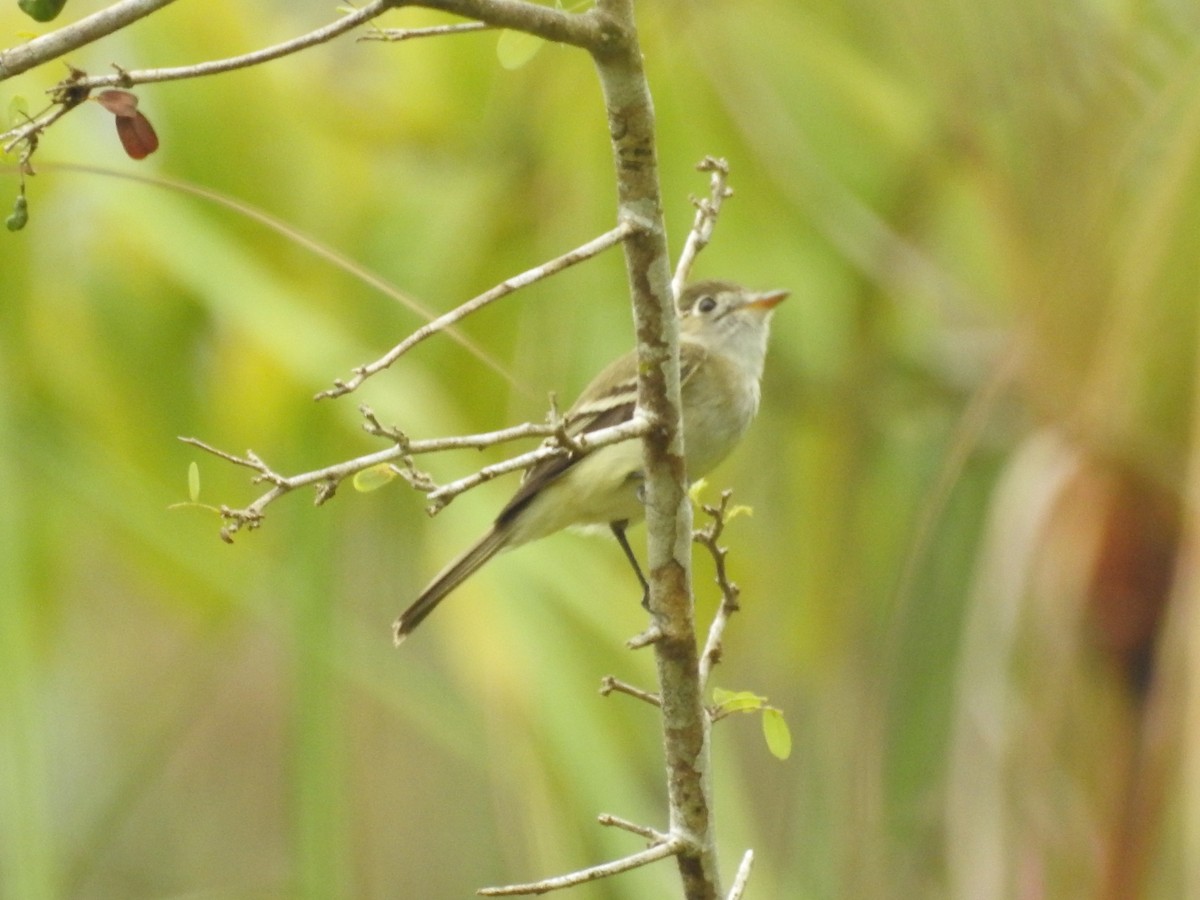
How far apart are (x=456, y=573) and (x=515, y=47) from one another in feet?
5.83

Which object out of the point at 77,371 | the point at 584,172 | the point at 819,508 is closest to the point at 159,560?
the point at 77,371

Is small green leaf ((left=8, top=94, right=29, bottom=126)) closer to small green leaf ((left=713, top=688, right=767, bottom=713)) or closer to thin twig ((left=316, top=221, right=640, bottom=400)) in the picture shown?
thin twig ((left=316, top=221, right=640, bottom=400))

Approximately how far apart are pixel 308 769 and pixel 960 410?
7.62 feet

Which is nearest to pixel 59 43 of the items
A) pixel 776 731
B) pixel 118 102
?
pixel 118 102

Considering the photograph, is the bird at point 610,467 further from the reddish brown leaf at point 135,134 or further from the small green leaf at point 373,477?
the reddish brown leaf at point 135,134

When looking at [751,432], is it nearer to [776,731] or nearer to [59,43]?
[776,731]

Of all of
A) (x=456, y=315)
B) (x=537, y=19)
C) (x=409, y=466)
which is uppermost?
(x=537, y=19)

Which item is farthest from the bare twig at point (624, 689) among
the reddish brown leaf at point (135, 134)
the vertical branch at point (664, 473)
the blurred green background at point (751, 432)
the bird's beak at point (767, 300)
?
the bird's beak at point (767, 300)

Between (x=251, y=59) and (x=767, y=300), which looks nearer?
(x=251, y=59)

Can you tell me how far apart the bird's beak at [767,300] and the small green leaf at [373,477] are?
7.14 feet

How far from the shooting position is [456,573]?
327 cm

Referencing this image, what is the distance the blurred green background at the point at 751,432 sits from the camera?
9.56ft

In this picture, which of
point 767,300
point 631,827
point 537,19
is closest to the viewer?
point 537,19

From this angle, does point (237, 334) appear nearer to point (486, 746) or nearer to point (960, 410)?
point (486, 746)
